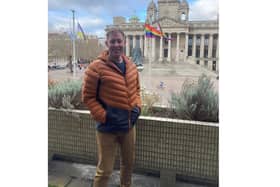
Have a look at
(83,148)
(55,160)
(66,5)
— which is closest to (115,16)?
(66,5)

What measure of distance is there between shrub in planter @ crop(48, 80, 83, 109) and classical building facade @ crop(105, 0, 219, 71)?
0.66m

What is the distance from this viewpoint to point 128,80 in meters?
1.09

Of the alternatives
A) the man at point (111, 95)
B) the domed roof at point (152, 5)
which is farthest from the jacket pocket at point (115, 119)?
Answer: the domed roof at point (152, 5)

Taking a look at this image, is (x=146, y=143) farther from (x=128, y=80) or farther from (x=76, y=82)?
(x=76, y=82)

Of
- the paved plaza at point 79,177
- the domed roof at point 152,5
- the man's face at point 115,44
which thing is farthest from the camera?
the paved plaza at point 79,177

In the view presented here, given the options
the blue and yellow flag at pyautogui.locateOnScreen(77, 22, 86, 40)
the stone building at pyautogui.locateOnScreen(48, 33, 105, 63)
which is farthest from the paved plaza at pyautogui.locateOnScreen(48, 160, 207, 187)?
the blue and yellow flag at pyautogui.locateOnScreen(77, 22, 86, 40)

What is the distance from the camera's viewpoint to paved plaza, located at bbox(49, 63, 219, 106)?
55.3 inches

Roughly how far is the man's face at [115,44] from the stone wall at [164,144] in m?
0.59

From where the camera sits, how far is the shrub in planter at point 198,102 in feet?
4.84

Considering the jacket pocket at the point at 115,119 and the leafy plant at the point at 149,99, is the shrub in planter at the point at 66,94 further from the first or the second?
the jacket pocket at the point at 115,119

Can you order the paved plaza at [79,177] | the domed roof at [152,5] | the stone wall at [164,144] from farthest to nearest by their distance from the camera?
the paved plaza at [79,177]
the stone wall at [164,144]
the domed roof at [152,5]

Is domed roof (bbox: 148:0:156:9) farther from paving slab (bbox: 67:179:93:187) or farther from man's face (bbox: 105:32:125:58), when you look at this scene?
paving slab (bbox: 67:179:93:187)

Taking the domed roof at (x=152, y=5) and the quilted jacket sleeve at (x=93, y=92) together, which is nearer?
the quilted jacket sleeve at (x=93, y=92)
